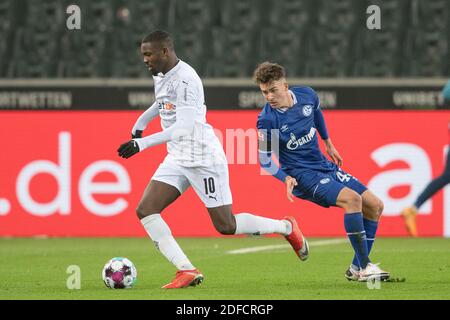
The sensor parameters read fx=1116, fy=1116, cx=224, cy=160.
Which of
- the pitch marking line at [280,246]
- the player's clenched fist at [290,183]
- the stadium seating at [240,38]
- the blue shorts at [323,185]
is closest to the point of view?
the player's clenched fist at [290,183]

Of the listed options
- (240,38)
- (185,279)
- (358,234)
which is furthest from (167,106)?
(240,38)

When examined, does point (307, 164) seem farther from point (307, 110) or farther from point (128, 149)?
point (128, 149)

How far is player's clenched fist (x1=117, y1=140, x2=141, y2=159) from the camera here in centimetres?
786

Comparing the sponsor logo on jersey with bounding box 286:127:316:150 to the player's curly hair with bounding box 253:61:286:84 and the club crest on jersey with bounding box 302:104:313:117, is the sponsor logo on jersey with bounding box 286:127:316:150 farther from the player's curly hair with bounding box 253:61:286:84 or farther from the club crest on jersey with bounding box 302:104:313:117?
the player's curly hair with bounding box 253:61:286:84

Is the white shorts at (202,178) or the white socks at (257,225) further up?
the white shorts at (202,178)

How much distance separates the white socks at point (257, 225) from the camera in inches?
342

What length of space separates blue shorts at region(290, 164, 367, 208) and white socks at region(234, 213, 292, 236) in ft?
0.94

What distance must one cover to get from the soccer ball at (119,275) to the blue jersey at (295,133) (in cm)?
146

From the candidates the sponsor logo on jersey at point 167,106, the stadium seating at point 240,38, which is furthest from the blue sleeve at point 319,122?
the stadium seating at point 240,38

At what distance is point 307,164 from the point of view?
8.87 meters

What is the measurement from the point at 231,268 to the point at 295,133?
1.90 metres

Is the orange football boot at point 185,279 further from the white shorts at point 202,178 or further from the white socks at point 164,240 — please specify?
the white shorts at point 202,178

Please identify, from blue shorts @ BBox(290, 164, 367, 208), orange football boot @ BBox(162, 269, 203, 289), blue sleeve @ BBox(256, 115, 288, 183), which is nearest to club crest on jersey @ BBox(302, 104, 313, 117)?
blue sleeve @ BBox(256, 115, 288, 183)
